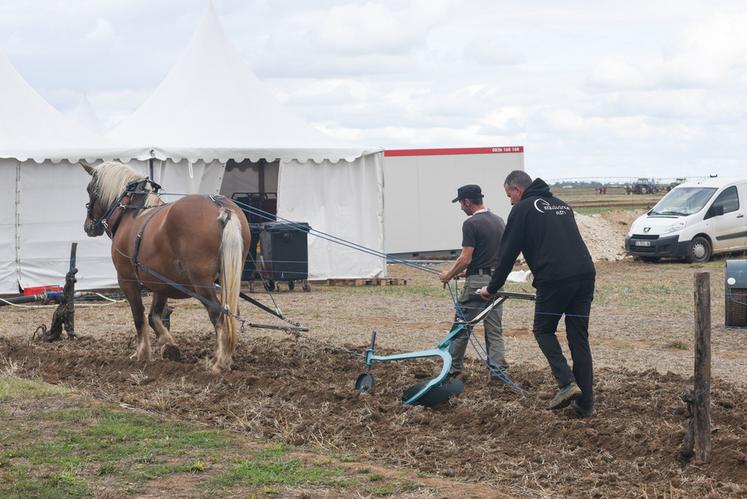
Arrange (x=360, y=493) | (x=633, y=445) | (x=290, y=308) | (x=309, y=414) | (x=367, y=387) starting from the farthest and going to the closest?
(x=290, y=308), (x=367, y=387), (x=309, y=414), (x=633, y=445), (x=360, y=493)

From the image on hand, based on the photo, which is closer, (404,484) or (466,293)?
(404,484)

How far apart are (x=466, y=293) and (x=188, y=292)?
278 centimetres

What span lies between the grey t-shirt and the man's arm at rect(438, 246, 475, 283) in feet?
0.17

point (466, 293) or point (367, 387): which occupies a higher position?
point (466, 293)

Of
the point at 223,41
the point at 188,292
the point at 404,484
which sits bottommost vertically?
the point at 404,484

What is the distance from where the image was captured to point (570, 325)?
7.78 metres

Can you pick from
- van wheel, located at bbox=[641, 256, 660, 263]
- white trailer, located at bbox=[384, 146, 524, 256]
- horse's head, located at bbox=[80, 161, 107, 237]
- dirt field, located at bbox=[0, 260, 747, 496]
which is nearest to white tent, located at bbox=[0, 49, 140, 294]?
dirt field, located at bbox=[0, 260, 747, 496]

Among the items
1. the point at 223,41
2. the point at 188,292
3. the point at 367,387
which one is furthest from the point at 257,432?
the point at 223,41

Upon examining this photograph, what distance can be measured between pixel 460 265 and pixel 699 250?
17.1 metres

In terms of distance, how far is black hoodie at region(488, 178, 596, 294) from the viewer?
300 inches

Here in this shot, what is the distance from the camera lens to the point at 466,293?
30.4ft

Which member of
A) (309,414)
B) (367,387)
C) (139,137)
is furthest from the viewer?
(139,137)

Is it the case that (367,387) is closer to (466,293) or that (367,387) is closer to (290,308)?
(466,293)

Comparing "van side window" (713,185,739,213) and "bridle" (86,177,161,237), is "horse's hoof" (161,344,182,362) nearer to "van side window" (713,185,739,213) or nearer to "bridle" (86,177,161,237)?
"bridle" (86,177,161,237)
